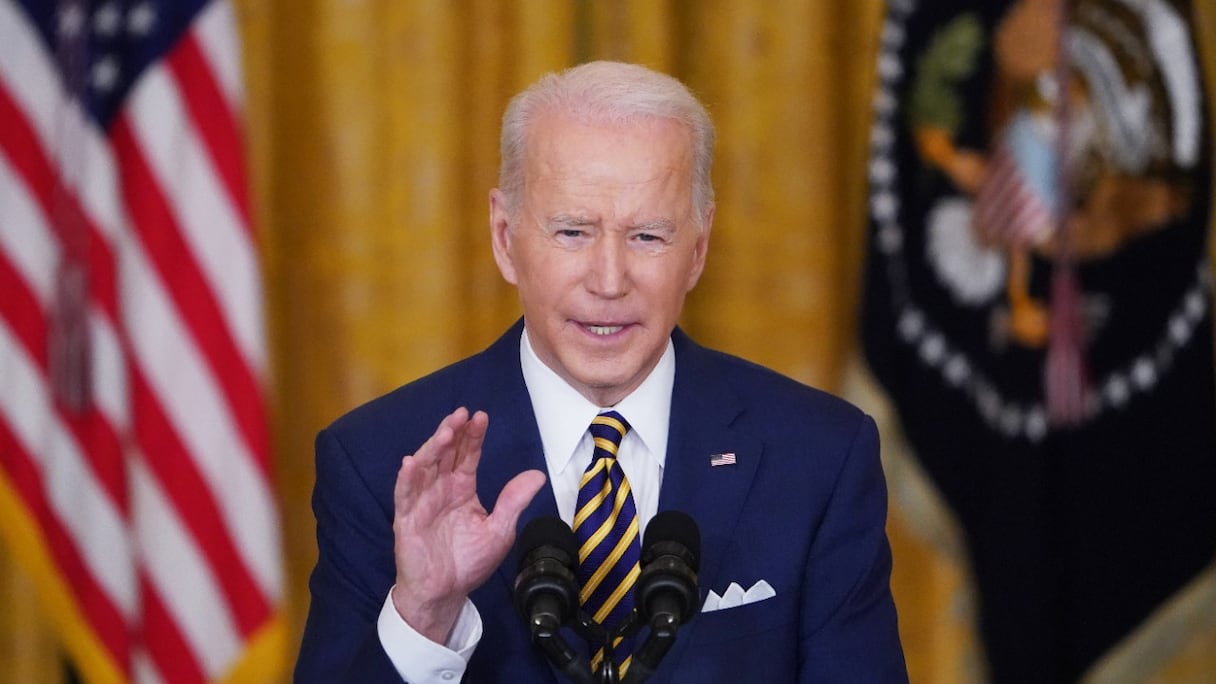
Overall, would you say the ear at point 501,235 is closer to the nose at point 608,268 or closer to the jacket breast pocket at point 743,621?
the nose at point 608,268

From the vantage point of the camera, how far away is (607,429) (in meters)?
1.96

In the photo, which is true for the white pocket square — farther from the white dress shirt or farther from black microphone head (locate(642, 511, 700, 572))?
black microphone head (locate(642, 511, 700, 572))

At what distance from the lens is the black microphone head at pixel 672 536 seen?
150cm

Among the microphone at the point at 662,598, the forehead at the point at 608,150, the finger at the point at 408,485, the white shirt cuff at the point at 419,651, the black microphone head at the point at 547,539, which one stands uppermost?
the forehead at the point at 608,150

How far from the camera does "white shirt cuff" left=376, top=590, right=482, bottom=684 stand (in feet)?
5.39

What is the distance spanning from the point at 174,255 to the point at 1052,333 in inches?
84.0

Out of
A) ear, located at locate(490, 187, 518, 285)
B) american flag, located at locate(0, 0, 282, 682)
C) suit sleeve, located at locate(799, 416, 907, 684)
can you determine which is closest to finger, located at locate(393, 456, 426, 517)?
ear, located at locate(490, 187, 518, 285)

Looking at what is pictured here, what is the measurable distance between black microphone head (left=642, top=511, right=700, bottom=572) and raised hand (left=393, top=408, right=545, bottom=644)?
0.46ft

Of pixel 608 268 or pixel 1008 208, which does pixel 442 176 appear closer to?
pixel 1008 208

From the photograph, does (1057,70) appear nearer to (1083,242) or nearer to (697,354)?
(1083,242)

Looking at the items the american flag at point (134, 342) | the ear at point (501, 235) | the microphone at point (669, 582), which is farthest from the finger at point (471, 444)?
the american flag at point (134, 342)

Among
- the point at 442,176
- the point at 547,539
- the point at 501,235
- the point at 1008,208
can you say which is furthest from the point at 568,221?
the point at 1008,208

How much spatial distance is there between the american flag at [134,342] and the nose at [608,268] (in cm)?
167

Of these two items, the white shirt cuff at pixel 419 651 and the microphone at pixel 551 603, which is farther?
the white shirt cuff at pixel 419 651
